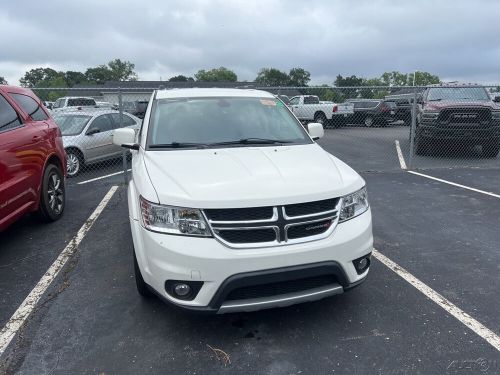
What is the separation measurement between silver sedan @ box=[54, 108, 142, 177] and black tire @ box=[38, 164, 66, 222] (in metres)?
3.68

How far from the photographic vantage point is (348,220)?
3.19 meters

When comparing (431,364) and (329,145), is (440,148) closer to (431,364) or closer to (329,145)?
(329,145)

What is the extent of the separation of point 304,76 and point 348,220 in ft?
360

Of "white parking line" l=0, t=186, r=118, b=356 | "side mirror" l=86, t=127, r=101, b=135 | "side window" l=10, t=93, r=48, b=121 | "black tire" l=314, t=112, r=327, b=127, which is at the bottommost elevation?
"white parking line" l=0, t=186, r=118, b=356

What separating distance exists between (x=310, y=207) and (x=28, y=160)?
12.0 feet

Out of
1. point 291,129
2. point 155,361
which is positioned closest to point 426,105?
point 291,129

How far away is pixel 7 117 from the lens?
4926mm

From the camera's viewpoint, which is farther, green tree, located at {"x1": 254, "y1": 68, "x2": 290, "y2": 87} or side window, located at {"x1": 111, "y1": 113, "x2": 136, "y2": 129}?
green tree, located at {"x1": 254, "y1": 68, "x2": 290, "y2": 87}

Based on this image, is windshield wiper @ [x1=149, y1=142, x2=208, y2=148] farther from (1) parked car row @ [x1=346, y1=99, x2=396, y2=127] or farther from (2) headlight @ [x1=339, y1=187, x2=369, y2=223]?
(1) parked car row @ [x1=346, y1=99, x2=396, y2=127]

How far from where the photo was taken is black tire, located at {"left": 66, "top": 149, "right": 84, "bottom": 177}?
9586 millimetres

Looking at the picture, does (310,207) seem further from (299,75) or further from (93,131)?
(299,75)

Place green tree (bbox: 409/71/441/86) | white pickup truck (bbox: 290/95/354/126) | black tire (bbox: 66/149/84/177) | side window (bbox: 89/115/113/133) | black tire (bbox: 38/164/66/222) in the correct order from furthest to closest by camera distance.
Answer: green tree (bbox: 409/71/441/86), white pickup truck (bbox: 290/95/354/126), side window (bbox: 89/115/113/133), black tire (bbox: 66/149/84/177), black tire (bbox: 38/164/66/222)

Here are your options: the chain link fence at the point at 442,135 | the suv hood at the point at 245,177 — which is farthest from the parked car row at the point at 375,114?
the suv hood at the point at 245,177

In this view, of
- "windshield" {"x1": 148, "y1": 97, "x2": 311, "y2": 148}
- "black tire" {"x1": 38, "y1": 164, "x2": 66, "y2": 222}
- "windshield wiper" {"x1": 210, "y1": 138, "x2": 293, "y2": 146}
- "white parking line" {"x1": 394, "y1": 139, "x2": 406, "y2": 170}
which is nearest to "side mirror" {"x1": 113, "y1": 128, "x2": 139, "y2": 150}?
"windshield" {"x1": 148, "y1": 97, "x2": 311, "y2": 148}
